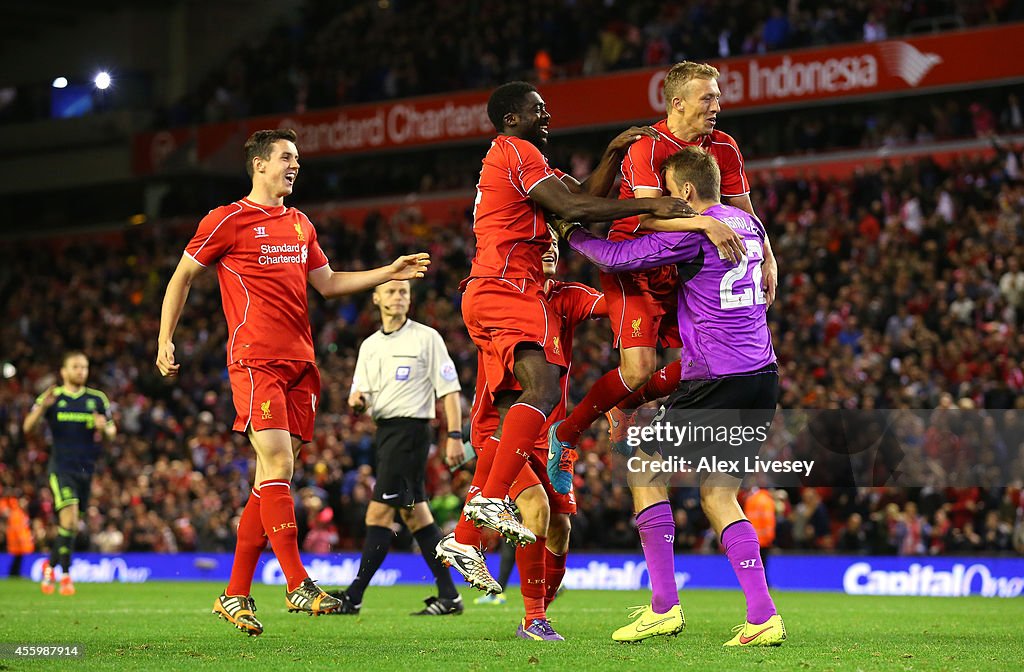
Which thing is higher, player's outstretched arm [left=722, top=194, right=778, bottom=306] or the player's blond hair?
the player's blond hair

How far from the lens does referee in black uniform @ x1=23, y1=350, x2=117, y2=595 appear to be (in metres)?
14.7

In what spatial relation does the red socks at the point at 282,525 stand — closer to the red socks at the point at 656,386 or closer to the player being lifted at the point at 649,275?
the player being lifted at the point at 649,275

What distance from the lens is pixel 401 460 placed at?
10969 mm

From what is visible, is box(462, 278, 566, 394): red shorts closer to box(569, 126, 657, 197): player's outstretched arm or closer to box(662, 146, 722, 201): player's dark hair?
box(569, 126, 657, 197): player's outstretched arm

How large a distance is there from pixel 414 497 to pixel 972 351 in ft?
33.6

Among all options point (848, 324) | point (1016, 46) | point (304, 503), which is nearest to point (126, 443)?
point (304, 503)

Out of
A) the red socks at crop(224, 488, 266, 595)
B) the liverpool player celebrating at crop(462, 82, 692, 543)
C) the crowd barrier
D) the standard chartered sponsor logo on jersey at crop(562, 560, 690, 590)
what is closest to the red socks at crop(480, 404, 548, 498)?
the liverpool player celebrating at crop(462, 82, 692, 543)

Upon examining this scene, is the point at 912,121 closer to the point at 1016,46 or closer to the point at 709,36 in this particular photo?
the point at 1016,46

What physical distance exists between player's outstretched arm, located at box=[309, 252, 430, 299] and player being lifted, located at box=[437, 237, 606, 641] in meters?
0.74

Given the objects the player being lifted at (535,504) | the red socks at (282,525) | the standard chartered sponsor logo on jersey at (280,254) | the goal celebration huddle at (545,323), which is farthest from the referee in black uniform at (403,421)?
the red socks at (282,525)

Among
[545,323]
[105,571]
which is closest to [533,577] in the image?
[545,323]

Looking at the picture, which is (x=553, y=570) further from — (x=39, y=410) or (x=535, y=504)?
(x=39, y=410)

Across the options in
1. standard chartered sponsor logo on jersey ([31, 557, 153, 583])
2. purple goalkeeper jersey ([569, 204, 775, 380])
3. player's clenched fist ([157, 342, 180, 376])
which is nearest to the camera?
purple goalkeeper jersey ([569, 204, 775, 380])

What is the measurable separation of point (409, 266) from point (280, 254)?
84 centimetres
